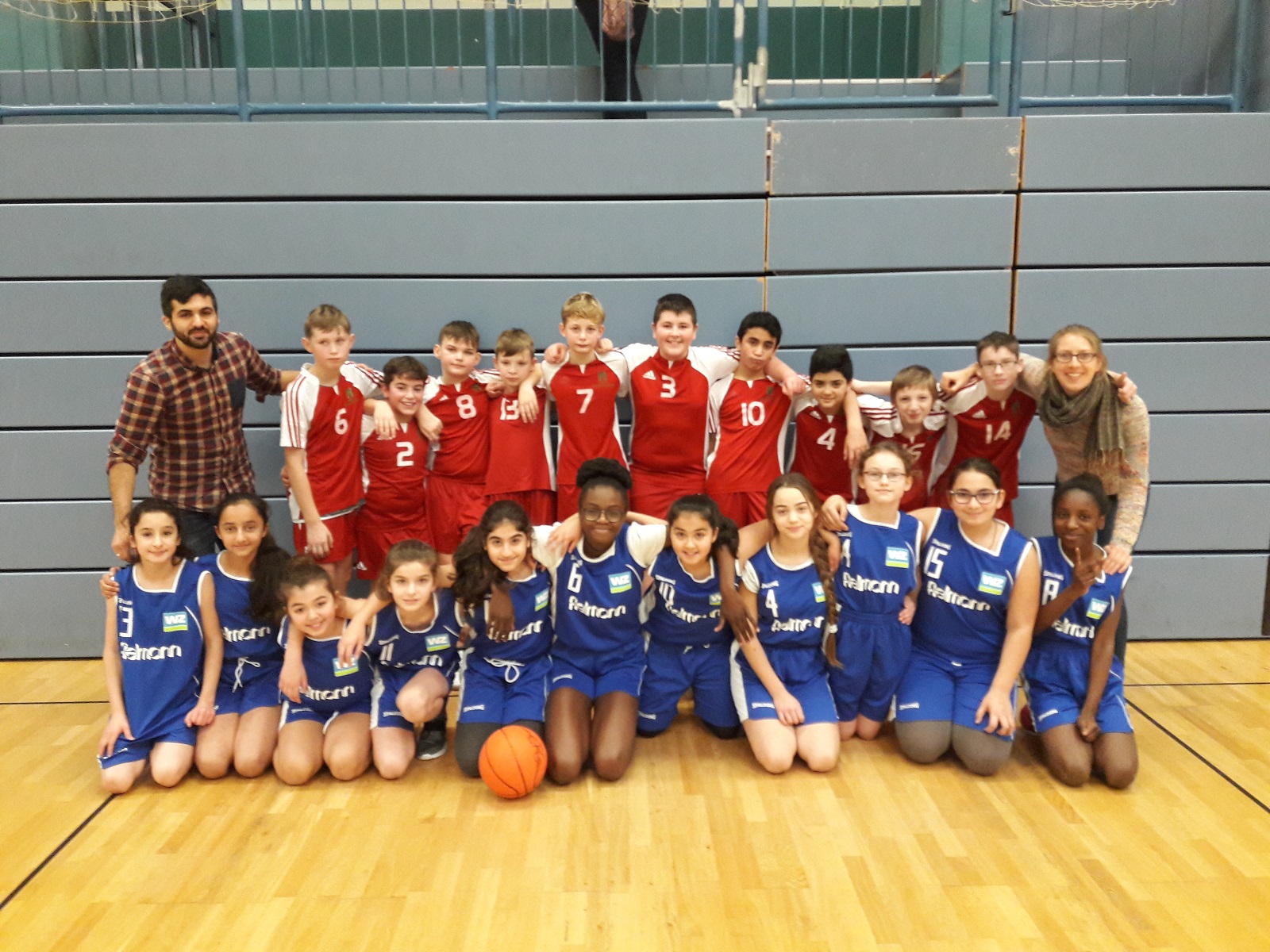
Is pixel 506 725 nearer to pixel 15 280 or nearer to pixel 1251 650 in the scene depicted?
pixel 15 280

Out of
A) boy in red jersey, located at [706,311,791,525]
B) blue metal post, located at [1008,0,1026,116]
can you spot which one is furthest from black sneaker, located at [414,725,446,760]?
blue metal post, located at [1008,0,1026,116]

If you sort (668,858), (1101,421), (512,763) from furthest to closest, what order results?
(1101,421) < (512,763) < (668,858)

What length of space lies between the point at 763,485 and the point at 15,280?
3.60 metres

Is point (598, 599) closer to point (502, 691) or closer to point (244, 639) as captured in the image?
point (502, 691)

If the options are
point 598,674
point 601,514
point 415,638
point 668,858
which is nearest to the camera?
point 668,858

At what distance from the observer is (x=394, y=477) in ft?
13.3

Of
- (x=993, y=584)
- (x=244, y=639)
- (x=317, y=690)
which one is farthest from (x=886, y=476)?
(x=244, y=639)

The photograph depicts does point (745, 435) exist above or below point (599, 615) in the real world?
above

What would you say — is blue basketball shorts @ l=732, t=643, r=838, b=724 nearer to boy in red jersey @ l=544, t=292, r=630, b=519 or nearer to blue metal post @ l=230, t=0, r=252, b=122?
boy in red jersey @ l=544, t=292, r=630, b=519

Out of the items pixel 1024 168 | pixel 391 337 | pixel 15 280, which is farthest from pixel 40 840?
pixel 1024 168

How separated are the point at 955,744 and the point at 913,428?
4.39 ft

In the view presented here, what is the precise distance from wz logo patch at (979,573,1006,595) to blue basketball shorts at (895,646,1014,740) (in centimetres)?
30

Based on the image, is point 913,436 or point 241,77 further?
point 241,77

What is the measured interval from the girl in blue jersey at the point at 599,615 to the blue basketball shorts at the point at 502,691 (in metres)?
0.05
